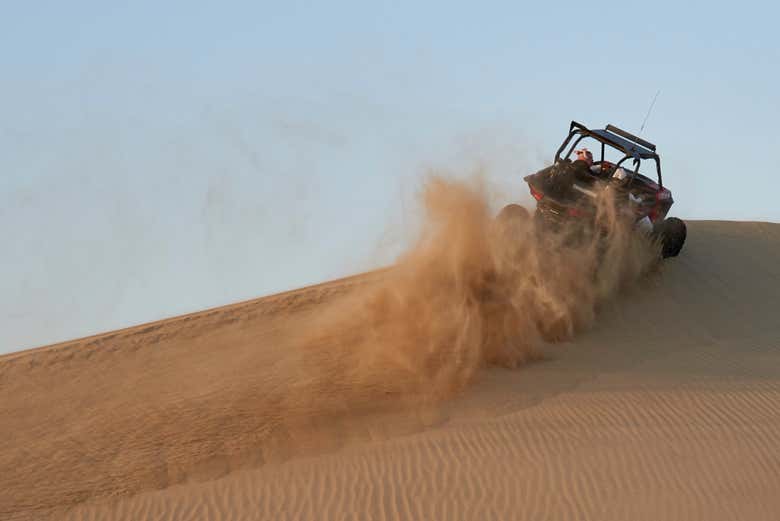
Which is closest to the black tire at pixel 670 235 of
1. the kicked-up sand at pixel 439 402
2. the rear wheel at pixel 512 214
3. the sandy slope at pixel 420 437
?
the kicked-up sand at pixel 439 402

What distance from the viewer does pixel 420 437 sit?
9180mm

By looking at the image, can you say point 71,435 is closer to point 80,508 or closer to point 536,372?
point 80,508

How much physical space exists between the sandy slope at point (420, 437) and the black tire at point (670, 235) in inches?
46.1

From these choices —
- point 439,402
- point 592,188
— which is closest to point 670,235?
point 592,188

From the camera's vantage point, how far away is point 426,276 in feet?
36.3

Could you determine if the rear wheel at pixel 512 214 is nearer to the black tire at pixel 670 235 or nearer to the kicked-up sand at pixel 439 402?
the kicked-up sand at pixel 439 402

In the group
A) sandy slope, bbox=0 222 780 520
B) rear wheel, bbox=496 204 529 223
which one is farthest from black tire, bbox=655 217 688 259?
rear wheel, bbox=496 204 529 223

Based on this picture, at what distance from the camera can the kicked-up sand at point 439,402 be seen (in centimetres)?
830

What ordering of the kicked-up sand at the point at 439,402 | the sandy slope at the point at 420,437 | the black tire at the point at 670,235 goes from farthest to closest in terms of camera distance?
the black tire at the point at 670,235 → the kicked-up sand at the point at 439,402 → the sandy slope at the point at 420,437

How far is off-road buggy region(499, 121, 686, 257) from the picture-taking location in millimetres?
12211

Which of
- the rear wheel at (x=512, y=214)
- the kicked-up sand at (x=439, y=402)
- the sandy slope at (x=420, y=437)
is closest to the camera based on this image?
the sandy slope at (x=420, y=437)

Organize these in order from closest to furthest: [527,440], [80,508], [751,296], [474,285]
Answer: [80,508] → [527,440] → [474,285] → [751,296]

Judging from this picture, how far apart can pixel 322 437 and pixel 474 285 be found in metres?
2.68

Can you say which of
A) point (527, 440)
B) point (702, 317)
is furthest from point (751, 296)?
point (527, 440)
